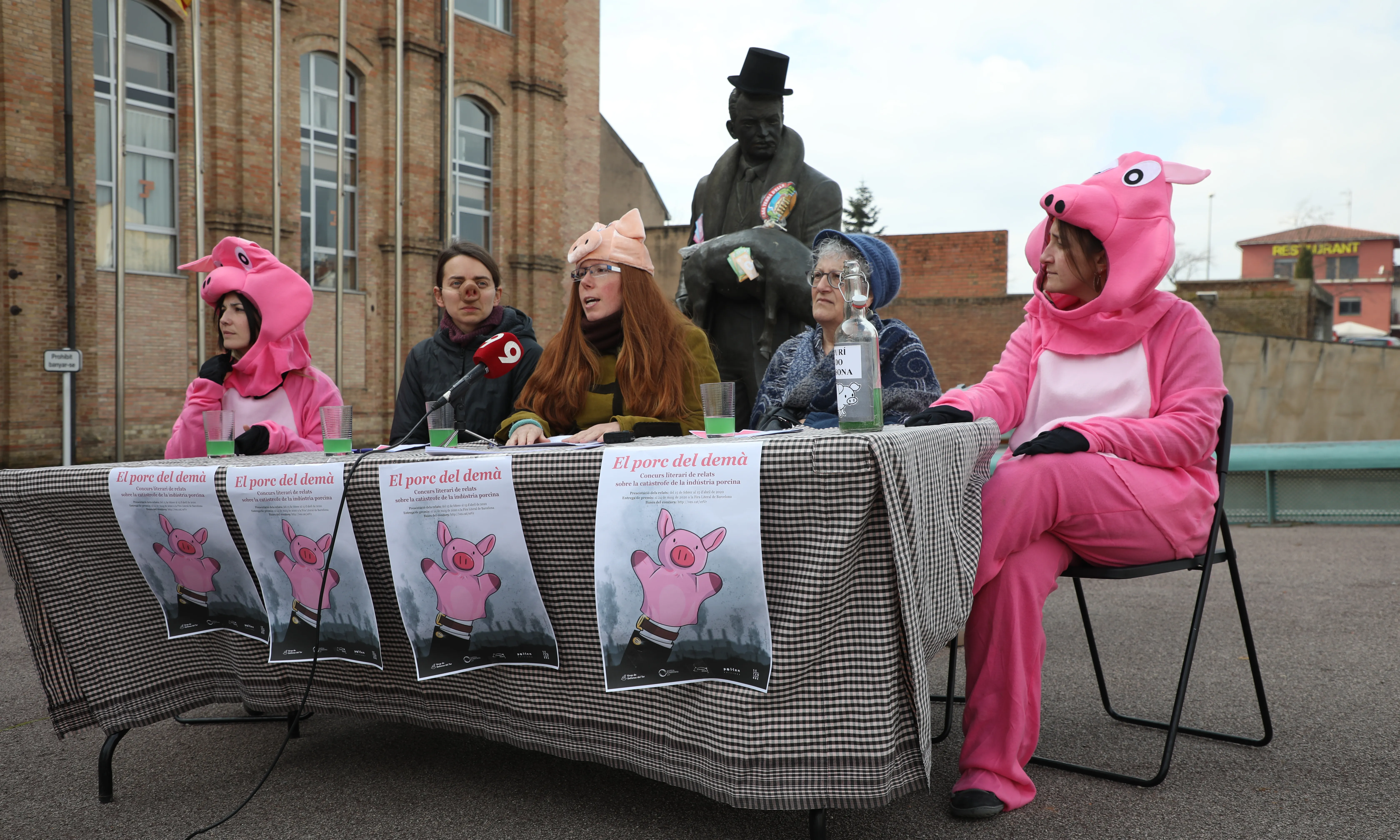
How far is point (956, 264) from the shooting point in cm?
2553

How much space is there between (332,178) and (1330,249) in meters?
67.7

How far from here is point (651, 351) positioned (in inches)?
136

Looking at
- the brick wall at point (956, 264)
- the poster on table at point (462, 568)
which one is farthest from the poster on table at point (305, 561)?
the brick wall at point (956, 264)

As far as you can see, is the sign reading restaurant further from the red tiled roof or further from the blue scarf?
the blue scarf

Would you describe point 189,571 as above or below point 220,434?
below

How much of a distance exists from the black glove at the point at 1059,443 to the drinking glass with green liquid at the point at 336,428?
1.92m

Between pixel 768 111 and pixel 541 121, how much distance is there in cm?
1838

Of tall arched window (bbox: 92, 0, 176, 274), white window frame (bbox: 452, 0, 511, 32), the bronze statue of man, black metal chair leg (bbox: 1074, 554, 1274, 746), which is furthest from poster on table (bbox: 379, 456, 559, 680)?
white window frame (bbox: 452, 0, 511, 32)

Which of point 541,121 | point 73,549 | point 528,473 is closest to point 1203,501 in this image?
point 528,473

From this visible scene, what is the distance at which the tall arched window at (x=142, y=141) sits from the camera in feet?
49.7

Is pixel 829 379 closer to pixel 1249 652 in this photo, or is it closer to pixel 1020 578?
pixel 1020 578

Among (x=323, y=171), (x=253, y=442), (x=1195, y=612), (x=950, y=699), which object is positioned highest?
(x=323, y=171)

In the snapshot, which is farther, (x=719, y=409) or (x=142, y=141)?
(x=142, y=141)

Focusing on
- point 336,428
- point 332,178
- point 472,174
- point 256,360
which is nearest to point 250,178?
point 332,178
